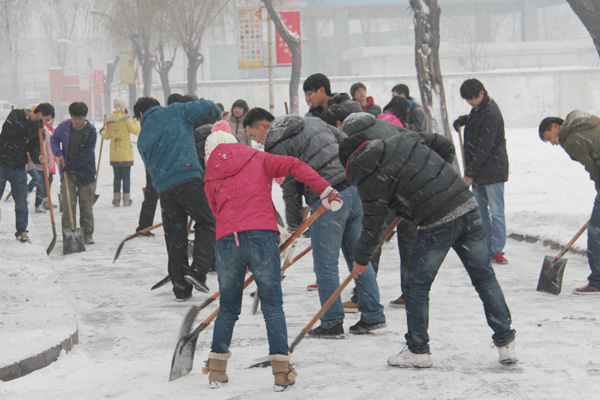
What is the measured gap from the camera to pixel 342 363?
5.14 meters

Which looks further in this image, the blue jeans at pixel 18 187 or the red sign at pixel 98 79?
the red sign at pixel 98 79

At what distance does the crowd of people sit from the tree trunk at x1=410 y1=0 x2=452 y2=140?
4.77 m

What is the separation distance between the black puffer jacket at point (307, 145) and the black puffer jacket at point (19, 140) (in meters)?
5.44

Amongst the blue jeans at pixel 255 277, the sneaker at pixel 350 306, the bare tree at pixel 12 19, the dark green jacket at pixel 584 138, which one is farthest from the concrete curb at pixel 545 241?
the bare tree at pixel 12 19

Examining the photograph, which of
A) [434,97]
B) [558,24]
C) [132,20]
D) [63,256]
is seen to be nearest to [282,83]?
[132,20]

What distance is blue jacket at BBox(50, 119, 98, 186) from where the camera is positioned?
10.3 meters

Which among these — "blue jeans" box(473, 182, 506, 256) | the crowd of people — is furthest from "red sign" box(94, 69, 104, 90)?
"blue jeans" box(473, 182, 506, 256)

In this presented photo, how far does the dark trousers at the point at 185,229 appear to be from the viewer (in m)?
7.19

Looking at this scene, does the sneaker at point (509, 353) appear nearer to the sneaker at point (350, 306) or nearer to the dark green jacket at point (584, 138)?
the sneaker at point (350, 306)

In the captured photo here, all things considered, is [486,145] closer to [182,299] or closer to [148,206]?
[182,299]

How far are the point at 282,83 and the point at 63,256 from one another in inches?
1045

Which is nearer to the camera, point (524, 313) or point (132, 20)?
point (524, 313)

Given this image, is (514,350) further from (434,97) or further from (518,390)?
(434,97)

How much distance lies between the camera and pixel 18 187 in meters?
10.2
